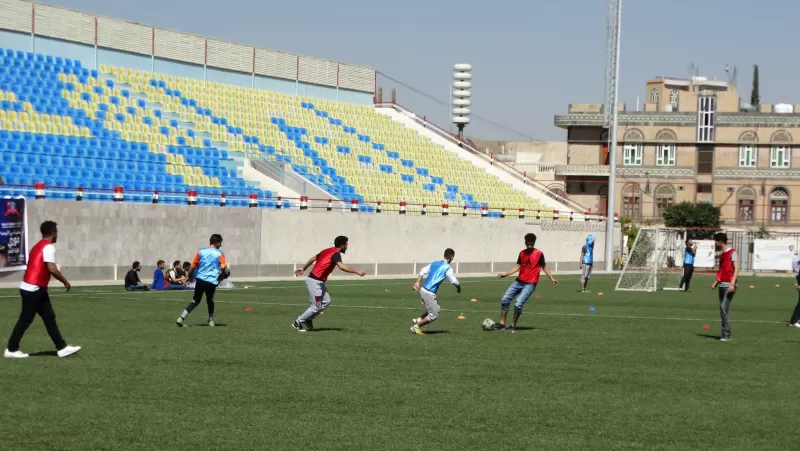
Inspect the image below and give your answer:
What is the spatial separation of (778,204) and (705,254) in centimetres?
3148

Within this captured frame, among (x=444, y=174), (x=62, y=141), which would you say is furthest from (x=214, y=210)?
(x=444, y=174)

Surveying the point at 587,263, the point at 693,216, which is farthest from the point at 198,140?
the point at 693,216

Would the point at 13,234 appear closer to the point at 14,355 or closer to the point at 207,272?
the point at 207,272

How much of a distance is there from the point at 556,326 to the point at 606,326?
1051 millimetres

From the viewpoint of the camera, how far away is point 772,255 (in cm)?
6138

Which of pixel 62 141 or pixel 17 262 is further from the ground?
pixel 62 141

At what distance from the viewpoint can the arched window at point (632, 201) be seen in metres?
92.4

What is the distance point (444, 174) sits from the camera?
60031 mm

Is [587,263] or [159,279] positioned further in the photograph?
[587,263]

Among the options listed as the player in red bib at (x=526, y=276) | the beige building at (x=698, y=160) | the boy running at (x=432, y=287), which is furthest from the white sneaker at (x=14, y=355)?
the beige building at (x=698, y=160)

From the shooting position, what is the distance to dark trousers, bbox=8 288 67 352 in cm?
1441

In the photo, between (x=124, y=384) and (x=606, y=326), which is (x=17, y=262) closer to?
(x=606, y=326)

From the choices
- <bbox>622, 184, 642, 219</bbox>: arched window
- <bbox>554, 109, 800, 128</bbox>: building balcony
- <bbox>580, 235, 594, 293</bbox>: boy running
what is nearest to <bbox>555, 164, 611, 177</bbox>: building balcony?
<bbox>622, 184, 642, 219</bbox>: arched window

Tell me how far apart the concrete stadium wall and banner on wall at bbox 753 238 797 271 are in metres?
9.96
